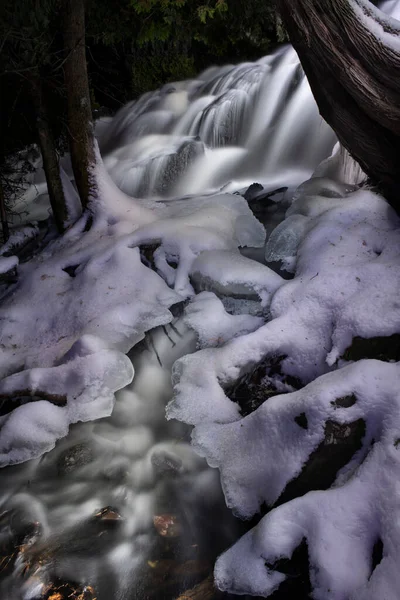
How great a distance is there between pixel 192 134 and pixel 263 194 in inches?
136

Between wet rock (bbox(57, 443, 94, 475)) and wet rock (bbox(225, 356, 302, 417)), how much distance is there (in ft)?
3.32

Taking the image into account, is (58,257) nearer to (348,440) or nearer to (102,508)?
(102,508)

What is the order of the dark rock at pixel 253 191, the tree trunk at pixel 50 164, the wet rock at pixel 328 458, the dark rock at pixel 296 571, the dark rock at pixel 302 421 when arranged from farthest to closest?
the dark rock at pixel 253 191
the tree trunk at pixel 50 164
the dark rock at pixel 302 421
the wet rock at pixel 328 458
the dark rock at pixel 296 571

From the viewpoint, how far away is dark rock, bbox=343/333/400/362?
2.53m

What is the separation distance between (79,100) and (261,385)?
3.73 m

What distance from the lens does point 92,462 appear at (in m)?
2.79

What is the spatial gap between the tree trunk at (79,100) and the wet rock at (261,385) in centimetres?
308

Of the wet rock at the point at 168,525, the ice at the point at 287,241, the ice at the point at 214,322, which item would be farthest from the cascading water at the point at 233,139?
the wet rock at the point at 168,525

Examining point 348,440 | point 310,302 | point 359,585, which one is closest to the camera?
point 359,585

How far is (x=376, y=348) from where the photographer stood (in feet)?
8.52

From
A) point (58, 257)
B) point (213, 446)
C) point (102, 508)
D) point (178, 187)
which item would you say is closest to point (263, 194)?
point (178, 187)

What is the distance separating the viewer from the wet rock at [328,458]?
2.12 m

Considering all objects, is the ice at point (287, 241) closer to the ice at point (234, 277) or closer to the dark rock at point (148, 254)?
the ice at point (234, 277)

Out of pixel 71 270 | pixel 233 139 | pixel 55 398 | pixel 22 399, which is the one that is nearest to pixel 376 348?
pixel 55 398
